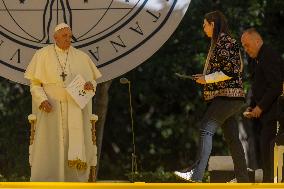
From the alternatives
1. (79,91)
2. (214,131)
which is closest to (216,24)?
(214,131)

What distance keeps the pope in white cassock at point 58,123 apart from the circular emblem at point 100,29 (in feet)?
3.45

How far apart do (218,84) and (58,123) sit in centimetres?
199

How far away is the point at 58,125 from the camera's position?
1082 centimetres

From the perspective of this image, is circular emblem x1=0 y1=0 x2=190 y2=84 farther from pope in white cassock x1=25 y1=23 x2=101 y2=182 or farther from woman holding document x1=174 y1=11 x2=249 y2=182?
woman holding document x1=174 y1=11 x2=249 y2=182

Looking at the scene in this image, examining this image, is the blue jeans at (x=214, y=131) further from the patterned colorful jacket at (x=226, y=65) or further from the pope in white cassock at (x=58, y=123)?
the pope in white cassock at (x=58, y=123)

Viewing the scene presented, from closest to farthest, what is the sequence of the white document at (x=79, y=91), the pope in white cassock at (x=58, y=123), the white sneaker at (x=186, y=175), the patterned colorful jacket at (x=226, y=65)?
1. the white sneaker at (x=186, y=175)
2. the patterned colorful jacket at (x=226, y=65)
3. the white document at (x=79, y=91)
4. the pope in white cassock at (x=58, y=123)

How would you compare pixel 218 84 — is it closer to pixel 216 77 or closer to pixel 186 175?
pixel 216 77

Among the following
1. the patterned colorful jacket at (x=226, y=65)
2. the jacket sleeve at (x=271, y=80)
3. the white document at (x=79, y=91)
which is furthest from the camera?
the white document at (x=79, y=91)

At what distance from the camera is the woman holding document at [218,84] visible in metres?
9.52

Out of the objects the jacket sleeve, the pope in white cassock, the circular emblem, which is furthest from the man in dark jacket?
the circular emblem

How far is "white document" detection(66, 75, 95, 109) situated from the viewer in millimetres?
10648

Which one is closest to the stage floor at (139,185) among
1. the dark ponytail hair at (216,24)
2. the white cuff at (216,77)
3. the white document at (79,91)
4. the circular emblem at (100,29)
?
the white cuff at (216,77)

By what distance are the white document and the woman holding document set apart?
60.4 inches

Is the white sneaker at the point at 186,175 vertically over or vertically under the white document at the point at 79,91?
under
